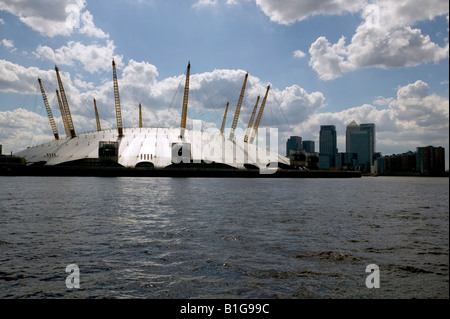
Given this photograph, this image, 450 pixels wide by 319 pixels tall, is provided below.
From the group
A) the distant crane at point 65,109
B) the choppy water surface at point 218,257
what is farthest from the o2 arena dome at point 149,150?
the choppy water surface at point 218,257

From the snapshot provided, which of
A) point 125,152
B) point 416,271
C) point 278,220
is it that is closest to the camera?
point 416,271

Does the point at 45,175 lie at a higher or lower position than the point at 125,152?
lower

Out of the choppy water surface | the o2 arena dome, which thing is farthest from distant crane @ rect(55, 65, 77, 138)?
the choppy water surface

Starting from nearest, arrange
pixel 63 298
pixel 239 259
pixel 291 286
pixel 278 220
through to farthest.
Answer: pixel 63 298 < pixel 291 286 < pixel 239 259 < pixel 278 220

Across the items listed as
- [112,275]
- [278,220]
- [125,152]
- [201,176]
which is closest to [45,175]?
[125,152]

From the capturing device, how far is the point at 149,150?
6088 inches

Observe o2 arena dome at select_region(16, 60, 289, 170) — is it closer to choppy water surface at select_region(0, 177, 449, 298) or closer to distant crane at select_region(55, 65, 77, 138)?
distant crane at select_region(55, 65, 77, 138)

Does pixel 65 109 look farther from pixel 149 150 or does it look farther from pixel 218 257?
pixel 218 257

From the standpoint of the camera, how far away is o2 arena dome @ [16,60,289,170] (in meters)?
150

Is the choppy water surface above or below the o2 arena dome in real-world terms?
below
